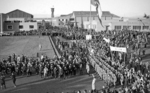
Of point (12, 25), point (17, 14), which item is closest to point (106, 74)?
point (12, 25)

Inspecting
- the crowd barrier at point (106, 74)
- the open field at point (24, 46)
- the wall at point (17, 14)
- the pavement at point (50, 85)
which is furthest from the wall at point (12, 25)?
the crowd barrier at point (106, 74)

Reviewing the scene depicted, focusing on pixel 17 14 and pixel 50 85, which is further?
pixel 17 14

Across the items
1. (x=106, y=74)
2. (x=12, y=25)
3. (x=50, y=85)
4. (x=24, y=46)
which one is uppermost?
(x=12, y=25)

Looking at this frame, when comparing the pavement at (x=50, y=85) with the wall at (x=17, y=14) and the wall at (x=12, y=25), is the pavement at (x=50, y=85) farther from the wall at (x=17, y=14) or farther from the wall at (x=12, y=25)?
the wall at (x=17, y=14)

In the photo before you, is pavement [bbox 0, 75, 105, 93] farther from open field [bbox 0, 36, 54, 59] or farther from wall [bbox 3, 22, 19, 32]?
wall [bbox 3, 22, 19, 32]

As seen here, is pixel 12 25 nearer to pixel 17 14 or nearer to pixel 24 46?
pixel 17 14

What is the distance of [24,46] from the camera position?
32906mm

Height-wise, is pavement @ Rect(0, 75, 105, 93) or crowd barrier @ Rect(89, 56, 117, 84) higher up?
crowd barrier @ Rect(89, 56, 117, 84)

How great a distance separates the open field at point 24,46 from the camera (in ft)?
95.0

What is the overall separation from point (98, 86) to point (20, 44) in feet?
72.2

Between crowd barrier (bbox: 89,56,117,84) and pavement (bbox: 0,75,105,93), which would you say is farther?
crowd barrier (bbox: 89,56,117,84)

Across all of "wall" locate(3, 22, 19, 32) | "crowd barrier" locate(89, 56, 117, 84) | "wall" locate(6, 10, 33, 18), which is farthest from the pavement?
"wall" locate(6, 10, 33, 18)

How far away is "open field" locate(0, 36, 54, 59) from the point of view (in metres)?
29.0

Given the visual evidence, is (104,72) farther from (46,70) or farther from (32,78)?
(32,78)
